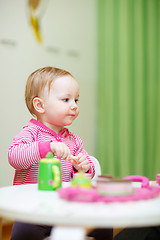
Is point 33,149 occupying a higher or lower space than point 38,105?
lower

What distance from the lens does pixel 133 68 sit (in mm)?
2959

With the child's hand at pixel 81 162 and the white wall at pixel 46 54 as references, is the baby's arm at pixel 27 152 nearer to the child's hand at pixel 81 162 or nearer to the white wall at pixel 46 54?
the child's hand at pixel 81 162

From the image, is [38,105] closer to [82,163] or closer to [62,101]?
[62,101]

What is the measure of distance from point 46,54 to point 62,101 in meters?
1.12

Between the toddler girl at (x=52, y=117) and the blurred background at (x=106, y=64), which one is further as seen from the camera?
the blurred background at (x=106, y=64)

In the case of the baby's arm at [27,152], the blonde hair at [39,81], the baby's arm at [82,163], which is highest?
the blonde hair at [39,81]

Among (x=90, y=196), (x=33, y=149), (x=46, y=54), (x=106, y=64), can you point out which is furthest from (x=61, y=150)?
(x=106, y=64)

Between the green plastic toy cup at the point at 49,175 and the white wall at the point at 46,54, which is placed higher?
the white wall at the point at 46,54

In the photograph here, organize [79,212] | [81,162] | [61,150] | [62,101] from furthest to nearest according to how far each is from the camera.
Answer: [62,101], [81,162], [61,150], [79,212]

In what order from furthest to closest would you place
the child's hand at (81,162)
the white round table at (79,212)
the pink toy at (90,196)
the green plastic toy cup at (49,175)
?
the child's hand at (81,162), the green plastic toy cup at (49,175), the pink toy at (90,196), the white round table at (79,212)

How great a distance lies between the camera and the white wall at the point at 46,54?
2080 millimetres

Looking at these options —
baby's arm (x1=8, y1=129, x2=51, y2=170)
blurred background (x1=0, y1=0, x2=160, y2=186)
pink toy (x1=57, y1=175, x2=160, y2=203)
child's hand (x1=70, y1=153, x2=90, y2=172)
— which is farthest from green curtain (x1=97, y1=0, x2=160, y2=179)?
pink toy (x1=57, y1=175, x2=160, y2=203)

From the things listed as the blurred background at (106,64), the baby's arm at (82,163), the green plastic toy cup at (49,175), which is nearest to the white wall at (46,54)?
the blurred background at (106,64)

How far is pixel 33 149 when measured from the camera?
3.49 feet
